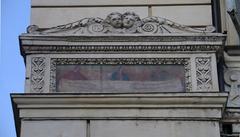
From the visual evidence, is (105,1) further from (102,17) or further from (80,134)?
(80,134)

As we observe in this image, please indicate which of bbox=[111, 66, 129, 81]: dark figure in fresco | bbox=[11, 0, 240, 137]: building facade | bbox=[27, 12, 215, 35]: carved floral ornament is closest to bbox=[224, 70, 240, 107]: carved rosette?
bbox=[11, 0, 240, 137]: building facade

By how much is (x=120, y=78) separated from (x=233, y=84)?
1638mm

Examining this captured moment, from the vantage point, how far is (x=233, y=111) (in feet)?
40.8

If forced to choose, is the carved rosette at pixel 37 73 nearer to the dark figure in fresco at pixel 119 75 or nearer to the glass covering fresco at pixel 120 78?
the glass covering fresco at pixel 120 78

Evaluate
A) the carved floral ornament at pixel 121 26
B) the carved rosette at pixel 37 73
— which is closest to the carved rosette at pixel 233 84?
the carved floral ornament at pixel 121 26

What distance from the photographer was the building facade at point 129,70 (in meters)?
12.0

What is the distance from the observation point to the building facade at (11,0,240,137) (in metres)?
12.0

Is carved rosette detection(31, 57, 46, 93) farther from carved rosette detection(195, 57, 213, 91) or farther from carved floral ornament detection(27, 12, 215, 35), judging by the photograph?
carved rosette detection(195, 57, 213, 91)

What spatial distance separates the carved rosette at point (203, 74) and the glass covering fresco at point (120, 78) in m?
0.23

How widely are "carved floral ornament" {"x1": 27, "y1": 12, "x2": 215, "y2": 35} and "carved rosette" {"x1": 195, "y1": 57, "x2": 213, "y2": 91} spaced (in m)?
0.45

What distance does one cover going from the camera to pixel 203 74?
494 inches

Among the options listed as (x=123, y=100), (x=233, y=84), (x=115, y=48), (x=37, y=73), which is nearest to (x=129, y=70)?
(x=115, y=48)

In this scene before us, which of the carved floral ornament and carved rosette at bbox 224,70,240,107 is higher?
the carved floral ornament

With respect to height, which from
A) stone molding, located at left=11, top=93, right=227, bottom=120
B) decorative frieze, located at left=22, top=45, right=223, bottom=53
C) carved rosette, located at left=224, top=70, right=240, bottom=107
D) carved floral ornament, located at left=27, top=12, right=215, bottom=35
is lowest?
stone molding, located at left=11, top=93, right=227, bottom=120
